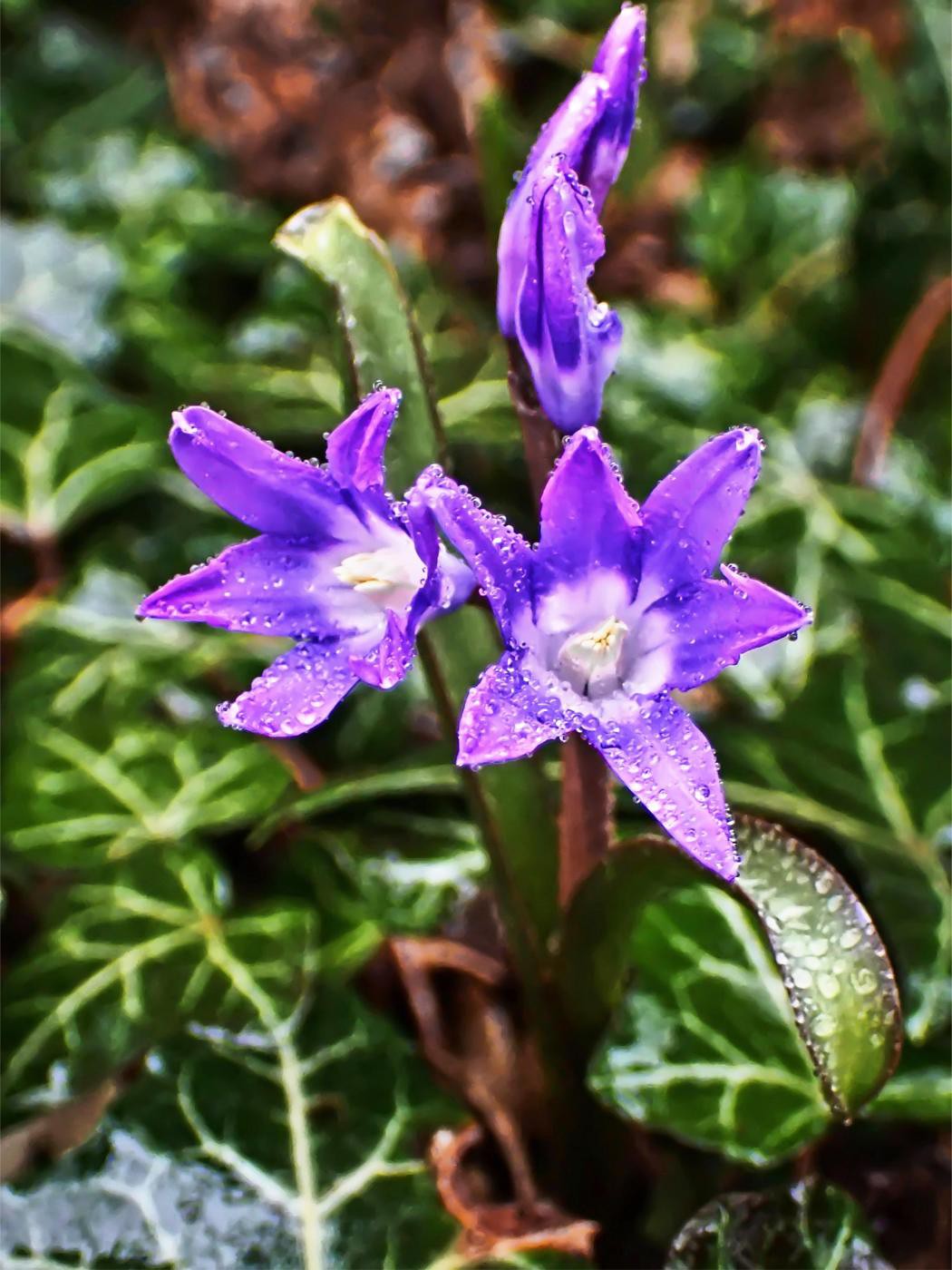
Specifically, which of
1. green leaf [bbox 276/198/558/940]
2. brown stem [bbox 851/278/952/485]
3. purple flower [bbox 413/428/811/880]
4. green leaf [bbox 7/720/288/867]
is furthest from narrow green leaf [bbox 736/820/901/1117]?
brown stem [bbox 851/278/952/485]

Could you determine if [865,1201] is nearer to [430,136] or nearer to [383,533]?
[383,533]

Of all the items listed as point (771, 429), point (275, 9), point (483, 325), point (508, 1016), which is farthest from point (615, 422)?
point (275, 9)

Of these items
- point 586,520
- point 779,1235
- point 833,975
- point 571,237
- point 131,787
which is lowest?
point 779,1235

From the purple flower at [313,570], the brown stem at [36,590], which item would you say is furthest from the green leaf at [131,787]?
the purple flower at [313,570]

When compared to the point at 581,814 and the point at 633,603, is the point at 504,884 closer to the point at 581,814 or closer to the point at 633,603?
the point at 581,814

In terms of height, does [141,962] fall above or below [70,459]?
below

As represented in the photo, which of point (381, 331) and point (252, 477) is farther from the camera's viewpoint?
point (381, 331)

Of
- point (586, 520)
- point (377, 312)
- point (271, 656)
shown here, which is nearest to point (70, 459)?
point (271, 656)
